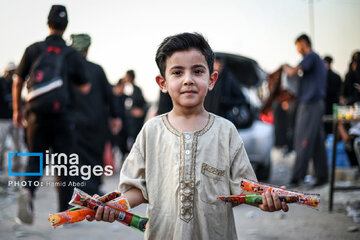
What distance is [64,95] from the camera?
157 inches

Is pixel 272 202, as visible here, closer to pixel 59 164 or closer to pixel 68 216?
pixel 68 216

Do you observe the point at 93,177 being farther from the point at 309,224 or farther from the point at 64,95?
the point at 309,224

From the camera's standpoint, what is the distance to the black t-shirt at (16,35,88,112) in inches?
157

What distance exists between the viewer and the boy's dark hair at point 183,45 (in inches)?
70.4

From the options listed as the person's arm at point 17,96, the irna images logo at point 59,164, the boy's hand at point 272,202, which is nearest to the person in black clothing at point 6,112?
the irna images logo at point 59,164

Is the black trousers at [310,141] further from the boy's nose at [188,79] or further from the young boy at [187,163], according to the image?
the boy's nose at [188,79]

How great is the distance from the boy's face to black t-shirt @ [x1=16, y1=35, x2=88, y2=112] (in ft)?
8.17

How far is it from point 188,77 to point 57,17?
2757mm

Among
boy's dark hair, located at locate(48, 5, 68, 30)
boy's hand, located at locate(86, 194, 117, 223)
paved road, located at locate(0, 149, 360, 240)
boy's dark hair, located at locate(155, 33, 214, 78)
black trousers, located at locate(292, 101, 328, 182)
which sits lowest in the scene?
paved road, located at locate(0, 149, 360, 240)

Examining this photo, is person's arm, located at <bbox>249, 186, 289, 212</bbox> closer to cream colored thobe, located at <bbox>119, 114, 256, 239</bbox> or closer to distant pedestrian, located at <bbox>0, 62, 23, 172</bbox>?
cream colored thobe, located at <bbox>119, 114, 256, 239</bbox>

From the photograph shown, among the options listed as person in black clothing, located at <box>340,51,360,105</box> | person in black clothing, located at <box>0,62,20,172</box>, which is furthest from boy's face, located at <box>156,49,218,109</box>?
person in black clothing, located at <box>0,62,20,172</box>

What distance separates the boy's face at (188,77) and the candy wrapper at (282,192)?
416 mm

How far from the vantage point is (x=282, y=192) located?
1584 millimetres

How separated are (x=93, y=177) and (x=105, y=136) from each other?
651 millimetres
